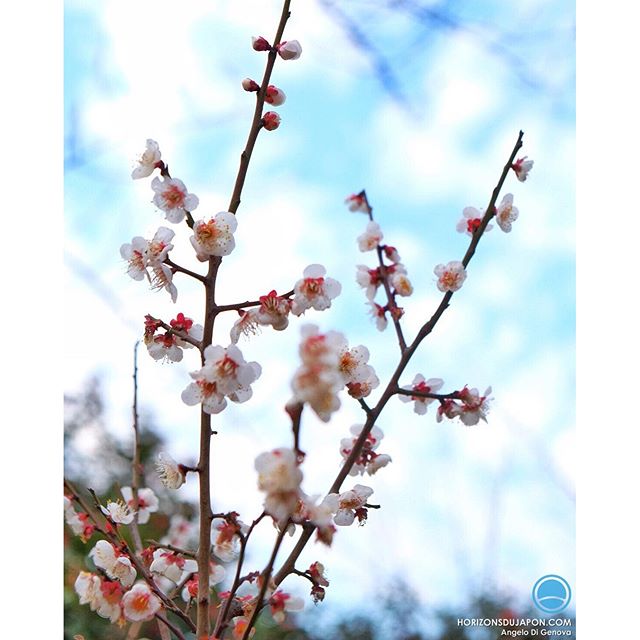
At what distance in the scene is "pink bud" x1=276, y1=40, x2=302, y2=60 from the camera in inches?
31.9

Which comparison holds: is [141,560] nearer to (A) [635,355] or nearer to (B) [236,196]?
(B) [236,196]

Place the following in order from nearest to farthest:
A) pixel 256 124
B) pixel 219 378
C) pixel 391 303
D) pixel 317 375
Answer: pixel 317 375, pixel 219 378, pixel 256 124, pixel 391 303

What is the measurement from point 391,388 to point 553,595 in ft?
1.82

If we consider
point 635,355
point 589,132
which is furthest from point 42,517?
point 589,132

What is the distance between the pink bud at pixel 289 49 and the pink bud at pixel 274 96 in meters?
0.04

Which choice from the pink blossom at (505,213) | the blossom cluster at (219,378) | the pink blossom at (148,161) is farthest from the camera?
the pink blossom at (505,213)

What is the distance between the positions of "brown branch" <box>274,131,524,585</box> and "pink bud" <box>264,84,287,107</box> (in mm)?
246

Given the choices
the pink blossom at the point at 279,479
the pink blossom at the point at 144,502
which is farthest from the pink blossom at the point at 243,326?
the pink blossom at the point at 144,502

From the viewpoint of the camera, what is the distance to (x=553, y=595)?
111cm

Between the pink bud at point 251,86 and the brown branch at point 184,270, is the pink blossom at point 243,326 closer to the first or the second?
the brown branch at point 184,270

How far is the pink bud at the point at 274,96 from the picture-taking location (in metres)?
0.80

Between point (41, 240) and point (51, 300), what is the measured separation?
0.09 m

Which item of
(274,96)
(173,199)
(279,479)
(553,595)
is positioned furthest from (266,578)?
(553,595)

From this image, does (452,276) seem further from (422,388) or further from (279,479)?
(279,479)
